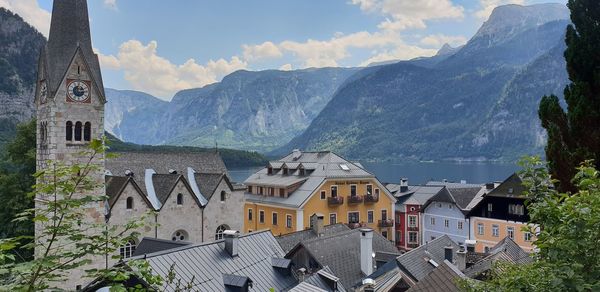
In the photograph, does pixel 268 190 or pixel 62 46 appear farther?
pixel 268 190

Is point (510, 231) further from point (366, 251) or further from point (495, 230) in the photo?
point (366, 251)

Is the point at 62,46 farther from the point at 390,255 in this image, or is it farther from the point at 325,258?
the point at 390,255

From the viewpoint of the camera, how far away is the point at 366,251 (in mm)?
29609

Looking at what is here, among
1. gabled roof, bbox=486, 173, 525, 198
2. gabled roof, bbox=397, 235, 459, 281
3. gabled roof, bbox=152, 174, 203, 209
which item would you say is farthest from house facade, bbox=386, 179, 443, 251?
gabled roof, bbox=397, 235, 459, 281

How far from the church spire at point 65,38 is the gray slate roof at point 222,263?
51.3 feet

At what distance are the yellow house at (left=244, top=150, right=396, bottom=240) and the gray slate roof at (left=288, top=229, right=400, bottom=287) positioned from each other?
21.1 meters

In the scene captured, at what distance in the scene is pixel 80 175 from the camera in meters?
7.10

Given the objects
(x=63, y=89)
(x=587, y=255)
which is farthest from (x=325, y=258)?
(x=587, y=255)

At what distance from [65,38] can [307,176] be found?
31781mm

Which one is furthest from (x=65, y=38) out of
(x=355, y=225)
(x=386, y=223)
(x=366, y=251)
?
(x=386, y=223)

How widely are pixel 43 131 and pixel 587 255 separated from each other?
32320 millimetres

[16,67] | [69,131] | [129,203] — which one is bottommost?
[129,203]

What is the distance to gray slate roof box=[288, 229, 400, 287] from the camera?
29.2 meters

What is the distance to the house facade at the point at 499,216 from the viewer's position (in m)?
49.1
